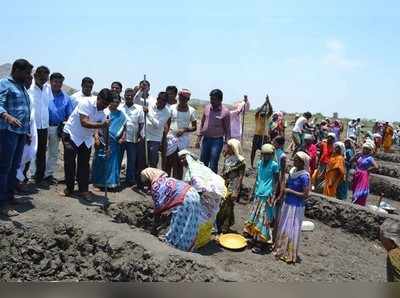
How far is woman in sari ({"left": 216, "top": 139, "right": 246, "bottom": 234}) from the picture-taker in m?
8.00

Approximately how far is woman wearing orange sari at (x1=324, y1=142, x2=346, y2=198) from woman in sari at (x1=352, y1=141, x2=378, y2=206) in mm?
334

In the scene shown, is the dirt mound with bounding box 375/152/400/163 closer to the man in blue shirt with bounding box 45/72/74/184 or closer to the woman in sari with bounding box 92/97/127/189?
the woman in sari with bounding box 92/97/127/189

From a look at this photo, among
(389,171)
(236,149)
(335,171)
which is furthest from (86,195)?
(389,171)

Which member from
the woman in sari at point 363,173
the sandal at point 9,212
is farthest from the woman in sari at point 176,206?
the woman in sari at point 363,173

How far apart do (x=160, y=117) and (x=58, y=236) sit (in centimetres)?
314

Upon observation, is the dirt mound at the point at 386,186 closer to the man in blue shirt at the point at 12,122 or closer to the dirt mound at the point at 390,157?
the dirt mound at the point at 390,157

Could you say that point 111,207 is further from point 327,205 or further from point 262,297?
point 262,297

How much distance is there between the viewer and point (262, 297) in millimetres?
1368

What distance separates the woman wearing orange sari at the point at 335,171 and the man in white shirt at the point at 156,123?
420cm

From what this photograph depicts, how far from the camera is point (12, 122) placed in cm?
600

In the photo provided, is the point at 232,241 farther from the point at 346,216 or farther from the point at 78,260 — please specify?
the point at 346,216

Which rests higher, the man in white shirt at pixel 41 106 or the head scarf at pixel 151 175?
the man in white shirt at pixel 41 106

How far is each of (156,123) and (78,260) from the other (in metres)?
3.24

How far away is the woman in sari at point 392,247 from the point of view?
11.3 feet
